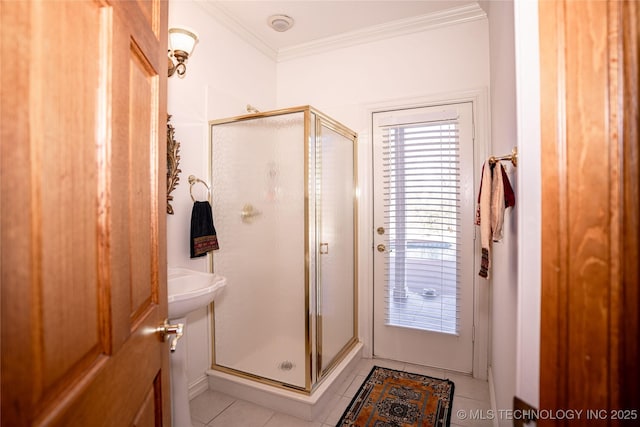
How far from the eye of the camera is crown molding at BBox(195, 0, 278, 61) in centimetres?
223

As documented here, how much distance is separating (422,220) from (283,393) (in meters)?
1.61

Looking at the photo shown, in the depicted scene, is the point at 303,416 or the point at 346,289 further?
the point at 346,289

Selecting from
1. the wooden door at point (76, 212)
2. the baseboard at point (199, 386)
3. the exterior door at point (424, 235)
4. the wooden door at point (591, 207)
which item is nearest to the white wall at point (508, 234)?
the wooden door at point (591, 207)

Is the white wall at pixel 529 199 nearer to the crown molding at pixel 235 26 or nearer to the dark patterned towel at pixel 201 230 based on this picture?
the dark patterned towel at pixel 201 230

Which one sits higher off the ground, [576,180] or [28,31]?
[28,31]

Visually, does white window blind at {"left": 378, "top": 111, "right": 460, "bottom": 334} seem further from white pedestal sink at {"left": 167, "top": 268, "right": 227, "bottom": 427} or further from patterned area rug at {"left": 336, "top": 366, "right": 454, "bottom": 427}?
white pedestal sink at {"left": 167, "top": 268, "right": 227, "bottom": 427}

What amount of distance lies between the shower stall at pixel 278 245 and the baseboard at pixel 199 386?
14cm

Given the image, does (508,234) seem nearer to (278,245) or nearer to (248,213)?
(278,245)

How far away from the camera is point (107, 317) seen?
1.86 ft

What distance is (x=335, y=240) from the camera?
2.41 metres

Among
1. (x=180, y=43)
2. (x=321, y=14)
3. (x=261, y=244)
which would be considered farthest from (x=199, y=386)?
(x=321, y=14)

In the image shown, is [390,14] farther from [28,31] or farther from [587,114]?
[28,31]

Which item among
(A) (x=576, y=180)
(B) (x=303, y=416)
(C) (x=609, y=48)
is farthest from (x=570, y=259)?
(B) (x=303, y=416)

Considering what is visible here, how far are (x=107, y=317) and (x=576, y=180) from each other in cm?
85
